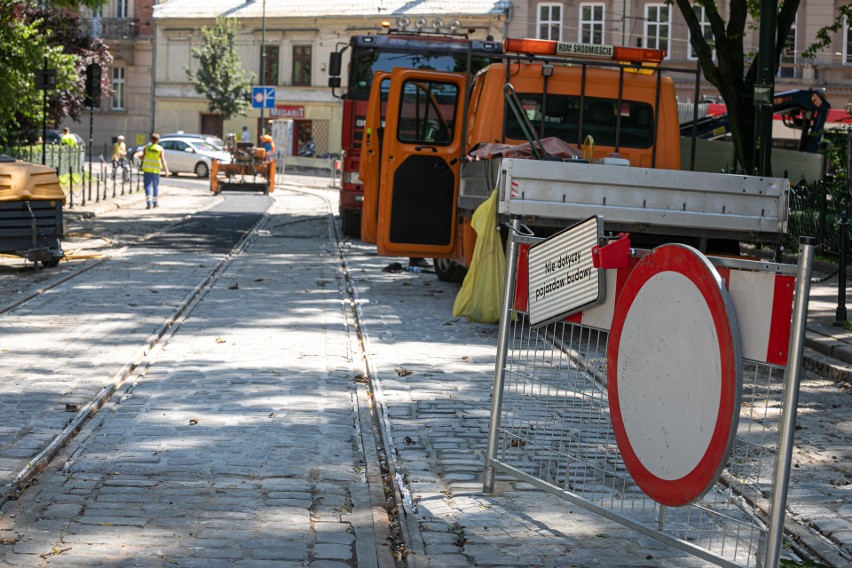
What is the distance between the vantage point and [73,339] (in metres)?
10.5

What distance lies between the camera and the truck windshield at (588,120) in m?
14.2

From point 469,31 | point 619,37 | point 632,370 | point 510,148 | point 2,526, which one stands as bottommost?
point 2,526

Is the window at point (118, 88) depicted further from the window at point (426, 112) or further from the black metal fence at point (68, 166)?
the window at point (426, 112)

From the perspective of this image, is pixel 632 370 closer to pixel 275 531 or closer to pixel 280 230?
pixel 275 531

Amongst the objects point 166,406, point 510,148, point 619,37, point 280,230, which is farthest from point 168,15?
point 166,406

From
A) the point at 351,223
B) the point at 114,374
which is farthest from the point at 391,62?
the point at 114,374

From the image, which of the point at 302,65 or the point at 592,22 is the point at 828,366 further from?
the point at 302,65

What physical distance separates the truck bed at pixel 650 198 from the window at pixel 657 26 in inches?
1748

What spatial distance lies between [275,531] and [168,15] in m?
64.8

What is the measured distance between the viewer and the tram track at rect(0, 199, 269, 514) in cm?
604

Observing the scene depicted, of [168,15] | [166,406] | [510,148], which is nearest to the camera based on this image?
[166,406]

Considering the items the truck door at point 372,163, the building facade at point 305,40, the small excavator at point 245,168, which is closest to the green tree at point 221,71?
the building facade at point 305,40

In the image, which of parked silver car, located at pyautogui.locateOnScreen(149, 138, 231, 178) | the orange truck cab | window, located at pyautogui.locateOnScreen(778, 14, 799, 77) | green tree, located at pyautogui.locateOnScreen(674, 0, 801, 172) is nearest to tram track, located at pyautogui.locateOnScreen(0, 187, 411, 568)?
the orange truck cab

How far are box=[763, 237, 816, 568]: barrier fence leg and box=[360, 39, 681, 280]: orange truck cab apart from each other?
30.8 ft
